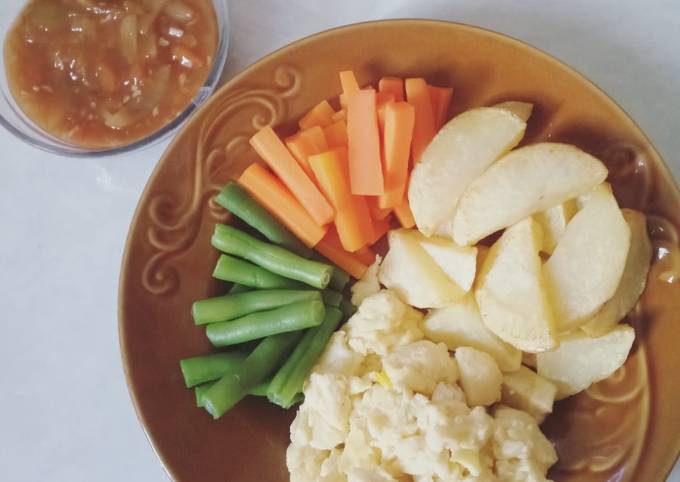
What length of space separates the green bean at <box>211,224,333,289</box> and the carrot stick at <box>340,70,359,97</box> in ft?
1.44

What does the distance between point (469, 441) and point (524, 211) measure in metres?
0.56

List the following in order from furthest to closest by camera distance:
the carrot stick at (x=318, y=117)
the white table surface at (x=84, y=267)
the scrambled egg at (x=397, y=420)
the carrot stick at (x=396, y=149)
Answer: the white table surface at (x=84, y=267)
the carrot stick at (x=318, y=117)
the carrot stick at (x=396, y=149)
the scrambled egg at (x=397, y=420)

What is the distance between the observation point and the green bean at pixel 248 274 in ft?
6.41

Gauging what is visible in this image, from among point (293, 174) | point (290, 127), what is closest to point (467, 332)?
point (293, 174)

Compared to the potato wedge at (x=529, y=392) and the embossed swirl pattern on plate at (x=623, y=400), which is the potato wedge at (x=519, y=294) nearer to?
the potato wedge at (x=529, y=392)

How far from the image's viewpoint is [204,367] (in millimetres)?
1931

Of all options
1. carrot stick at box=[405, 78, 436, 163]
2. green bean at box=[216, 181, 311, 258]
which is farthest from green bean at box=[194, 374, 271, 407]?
carrot stick at box=[405, 78, 436, 163]

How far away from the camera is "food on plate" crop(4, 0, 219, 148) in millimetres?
2008

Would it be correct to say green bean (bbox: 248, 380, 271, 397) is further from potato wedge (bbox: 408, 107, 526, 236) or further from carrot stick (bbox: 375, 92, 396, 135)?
carrot stick (bbox: 375, 92, 396, 135)

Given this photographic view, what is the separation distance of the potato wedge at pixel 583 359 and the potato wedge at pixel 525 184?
35 centimetres

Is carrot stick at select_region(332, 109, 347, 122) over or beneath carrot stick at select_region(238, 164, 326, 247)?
over

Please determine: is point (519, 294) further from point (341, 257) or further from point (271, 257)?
point (271, 257)

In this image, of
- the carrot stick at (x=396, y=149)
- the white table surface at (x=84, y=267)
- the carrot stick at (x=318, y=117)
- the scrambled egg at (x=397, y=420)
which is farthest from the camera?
the white table surface at (x=84, y=267)

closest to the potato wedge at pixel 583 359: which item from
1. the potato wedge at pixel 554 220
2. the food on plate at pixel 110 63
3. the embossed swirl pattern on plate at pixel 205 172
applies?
the potato wedge at pixel 554 220
